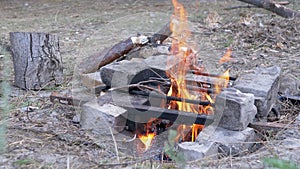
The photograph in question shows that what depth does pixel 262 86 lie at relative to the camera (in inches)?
122

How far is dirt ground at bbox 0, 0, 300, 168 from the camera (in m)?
2.51

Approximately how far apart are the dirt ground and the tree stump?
12 centimetres

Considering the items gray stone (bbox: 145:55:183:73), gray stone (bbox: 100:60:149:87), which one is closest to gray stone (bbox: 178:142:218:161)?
gray stone (bbox: 100:60:149:87)

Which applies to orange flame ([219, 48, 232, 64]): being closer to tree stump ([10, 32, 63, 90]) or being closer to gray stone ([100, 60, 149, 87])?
gray stone ([100, 60, 149, 87])

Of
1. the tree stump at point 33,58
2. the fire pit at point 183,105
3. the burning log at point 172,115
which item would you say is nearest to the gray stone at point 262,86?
the fire pit at point 183,105

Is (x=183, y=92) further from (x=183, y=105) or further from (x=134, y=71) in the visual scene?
(x=134, y=71)

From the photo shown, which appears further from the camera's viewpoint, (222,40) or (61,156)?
(222,40)

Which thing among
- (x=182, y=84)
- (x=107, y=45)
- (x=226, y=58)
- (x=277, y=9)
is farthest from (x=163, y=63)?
(x=277, y=9)

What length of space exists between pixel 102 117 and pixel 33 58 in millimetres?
1313

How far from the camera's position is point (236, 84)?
3209 mm

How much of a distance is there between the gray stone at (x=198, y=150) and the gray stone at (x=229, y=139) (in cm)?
5

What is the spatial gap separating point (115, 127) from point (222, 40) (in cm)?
323

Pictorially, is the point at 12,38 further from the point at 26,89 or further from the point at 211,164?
the point at 211,164

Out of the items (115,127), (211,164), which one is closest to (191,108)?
(115,127)
